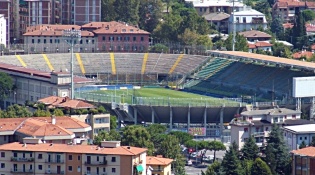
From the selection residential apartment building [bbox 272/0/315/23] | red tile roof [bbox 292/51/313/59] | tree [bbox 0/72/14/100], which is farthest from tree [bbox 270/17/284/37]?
tree [bbox 0/72/14/100]

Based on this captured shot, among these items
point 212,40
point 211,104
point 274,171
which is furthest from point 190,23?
point 274,171

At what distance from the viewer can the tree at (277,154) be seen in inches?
2352

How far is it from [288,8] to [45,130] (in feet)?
223

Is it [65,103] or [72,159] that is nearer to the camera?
[72,159]

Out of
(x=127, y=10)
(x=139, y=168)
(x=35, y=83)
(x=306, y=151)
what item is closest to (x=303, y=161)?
(x=306, y=151)

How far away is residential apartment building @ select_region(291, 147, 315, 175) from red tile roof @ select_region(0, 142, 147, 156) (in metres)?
6.45

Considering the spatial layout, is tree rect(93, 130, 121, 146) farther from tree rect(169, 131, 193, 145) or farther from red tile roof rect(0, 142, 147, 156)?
red tile roof rect(0, 142, 147, 156)

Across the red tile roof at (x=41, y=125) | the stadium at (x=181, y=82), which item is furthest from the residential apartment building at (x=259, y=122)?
the red tile roof at (x=41, y=125)

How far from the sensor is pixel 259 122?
69062 millimetres

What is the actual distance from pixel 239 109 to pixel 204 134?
2.73m

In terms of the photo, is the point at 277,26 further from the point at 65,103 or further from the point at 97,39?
the point at 65,103

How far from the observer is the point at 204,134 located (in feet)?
251

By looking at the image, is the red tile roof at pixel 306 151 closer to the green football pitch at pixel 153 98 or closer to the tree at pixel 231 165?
the tree at pixel 231 165

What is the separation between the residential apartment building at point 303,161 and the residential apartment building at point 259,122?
271 inches
